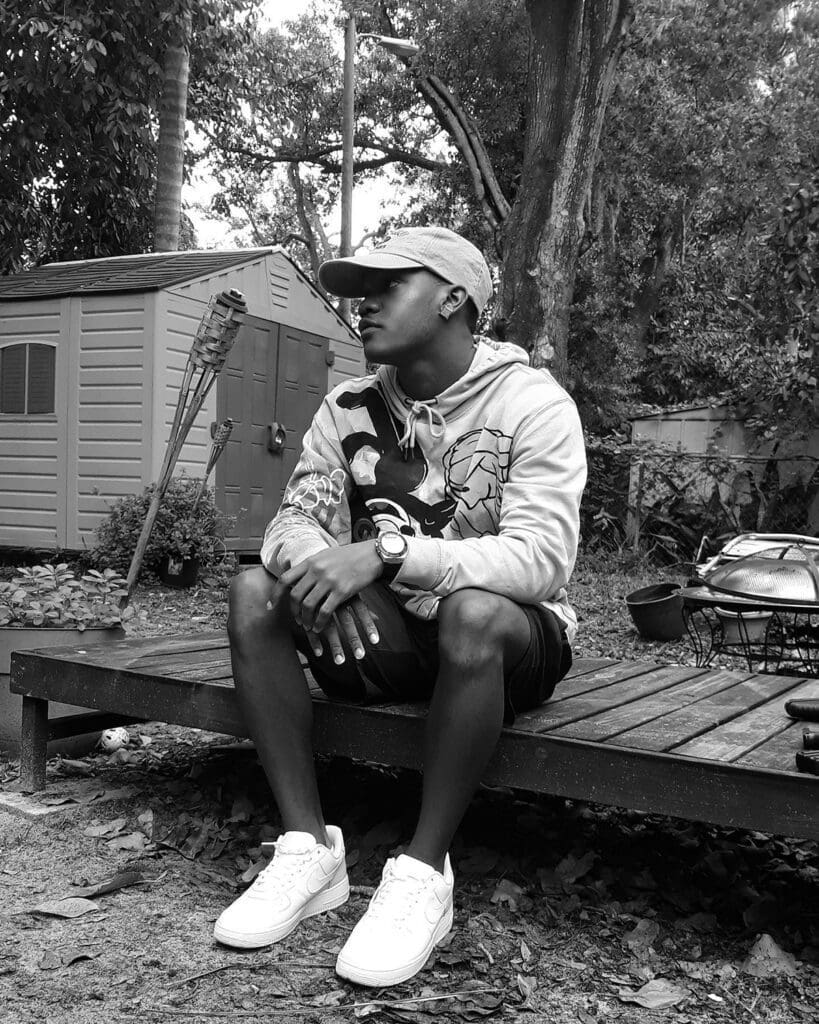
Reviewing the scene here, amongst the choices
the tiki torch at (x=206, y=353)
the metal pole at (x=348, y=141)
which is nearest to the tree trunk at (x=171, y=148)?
the metal pole at (x=348, y=141)

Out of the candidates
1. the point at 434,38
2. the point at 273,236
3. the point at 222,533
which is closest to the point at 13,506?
the point at 222,533

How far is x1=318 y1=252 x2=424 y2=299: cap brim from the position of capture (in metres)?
2.40

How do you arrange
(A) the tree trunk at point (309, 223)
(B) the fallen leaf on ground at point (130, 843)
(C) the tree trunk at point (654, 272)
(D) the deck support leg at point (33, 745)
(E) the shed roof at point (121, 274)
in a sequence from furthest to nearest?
1. (A) the tree trunk at point (309, 223)
2. (C) the tree trunk at point (654, 272)
3. (E) the shed roof at point (121, 274)
4. (D) the deck support leg at point (33, 745)
5. (B) the fallen leaf on ground at point (130, 843)

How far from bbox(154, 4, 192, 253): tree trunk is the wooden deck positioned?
1076 cm

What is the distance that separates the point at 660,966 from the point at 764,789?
1.49 ft

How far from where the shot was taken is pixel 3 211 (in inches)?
534

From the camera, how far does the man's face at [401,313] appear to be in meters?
2.44

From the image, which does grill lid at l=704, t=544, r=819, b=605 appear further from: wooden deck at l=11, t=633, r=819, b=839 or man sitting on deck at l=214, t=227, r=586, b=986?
man sitting on deck at l=214, t=227, r=586, b=986

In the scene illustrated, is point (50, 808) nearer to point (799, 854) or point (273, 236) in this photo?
point (799, 854)

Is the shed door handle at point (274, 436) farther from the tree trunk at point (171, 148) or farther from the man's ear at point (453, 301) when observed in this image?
the man's ear at point (453, 301)

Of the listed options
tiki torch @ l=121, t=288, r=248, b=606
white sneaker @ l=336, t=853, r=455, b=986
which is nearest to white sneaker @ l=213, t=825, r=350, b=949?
white sneaker @ l=336, t=853, r=455, b=986

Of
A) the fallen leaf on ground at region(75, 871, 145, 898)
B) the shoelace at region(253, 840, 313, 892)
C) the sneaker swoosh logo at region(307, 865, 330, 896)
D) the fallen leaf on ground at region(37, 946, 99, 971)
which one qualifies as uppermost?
the shoelace at region(253, 840, 313, 892)

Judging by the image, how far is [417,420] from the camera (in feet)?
8.09

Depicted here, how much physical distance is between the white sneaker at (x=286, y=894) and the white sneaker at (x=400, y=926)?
0.18 meters
